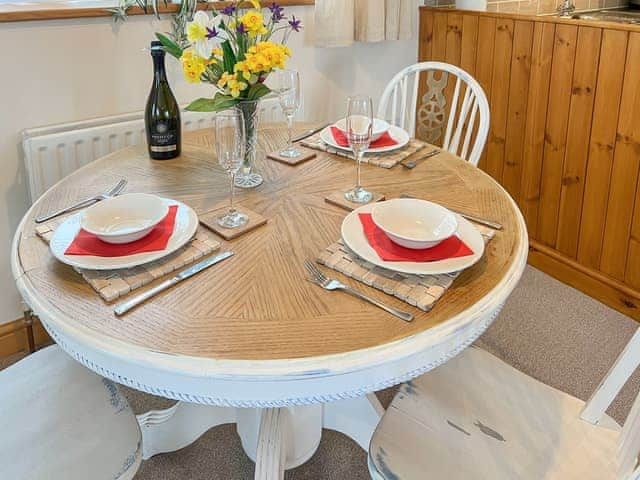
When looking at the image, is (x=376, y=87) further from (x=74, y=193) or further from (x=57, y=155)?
(x=74, y=193)

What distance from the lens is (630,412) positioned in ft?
3.52

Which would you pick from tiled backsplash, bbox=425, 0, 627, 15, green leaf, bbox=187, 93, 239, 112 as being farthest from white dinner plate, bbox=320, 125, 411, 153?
tiled backsplash, bbox=425, 0, 627, 15

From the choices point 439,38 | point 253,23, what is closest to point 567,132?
point 439,38

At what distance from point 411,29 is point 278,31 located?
653mm

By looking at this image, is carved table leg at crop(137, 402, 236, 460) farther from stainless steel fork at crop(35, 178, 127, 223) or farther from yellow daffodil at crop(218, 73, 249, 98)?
yellow daffodil at crop(218, 73, 249, 98)

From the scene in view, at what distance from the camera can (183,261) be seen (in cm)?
117

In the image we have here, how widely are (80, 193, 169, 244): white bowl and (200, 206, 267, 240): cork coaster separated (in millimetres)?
91

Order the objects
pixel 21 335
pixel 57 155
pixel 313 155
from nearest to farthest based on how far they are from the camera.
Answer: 1. pixel 313 155
2. pixel 57 155
3. pixel 21 335

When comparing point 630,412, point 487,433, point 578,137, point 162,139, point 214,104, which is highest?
point 214,104

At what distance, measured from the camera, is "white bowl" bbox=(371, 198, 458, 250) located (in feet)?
4.02

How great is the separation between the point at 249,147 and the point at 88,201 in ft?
1.29

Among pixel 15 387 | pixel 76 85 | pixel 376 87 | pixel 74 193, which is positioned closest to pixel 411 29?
pixel 376 87

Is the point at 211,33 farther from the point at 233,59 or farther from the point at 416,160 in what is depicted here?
the point at 416,160

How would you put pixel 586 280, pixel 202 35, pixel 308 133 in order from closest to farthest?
1. pixel 202 35
2. pixel 308 133
3. pixel 586 280
